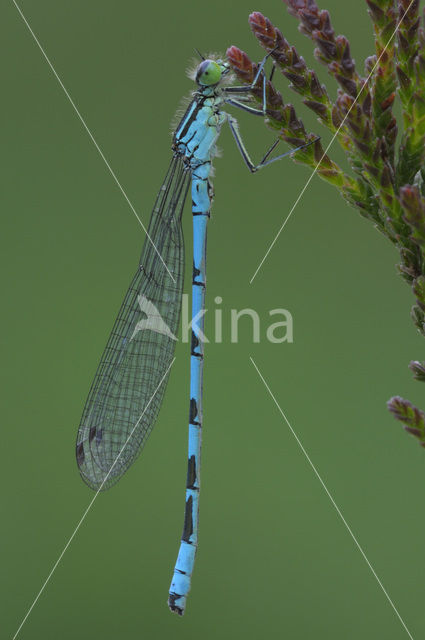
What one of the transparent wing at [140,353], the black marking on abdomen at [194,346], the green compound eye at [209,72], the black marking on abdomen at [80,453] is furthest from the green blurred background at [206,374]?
the green compound eye at [209,72]

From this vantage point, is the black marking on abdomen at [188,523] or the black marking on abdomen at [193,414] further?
the black marking on abdomen at [193,414]

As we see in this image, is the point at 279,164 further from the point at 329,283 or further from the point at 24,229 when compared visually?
the point at 24,229

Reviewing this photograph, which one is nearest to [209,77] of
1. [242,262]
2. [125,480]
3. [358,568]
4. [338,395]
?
[242,262]

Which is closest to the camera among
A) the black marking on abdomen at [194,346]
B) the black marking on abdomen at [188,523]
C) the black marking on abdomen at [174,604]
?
the black marking on abdomen at [174,604]

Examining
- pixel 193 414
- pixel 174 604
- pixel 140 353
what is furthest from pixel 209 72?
pixel 174 604

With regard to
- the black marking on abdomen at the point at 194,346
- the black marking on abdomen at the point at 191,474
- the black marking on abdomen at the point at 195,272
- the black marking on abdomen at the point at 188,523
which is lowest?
the black marking on abdomen at the point at 188,523

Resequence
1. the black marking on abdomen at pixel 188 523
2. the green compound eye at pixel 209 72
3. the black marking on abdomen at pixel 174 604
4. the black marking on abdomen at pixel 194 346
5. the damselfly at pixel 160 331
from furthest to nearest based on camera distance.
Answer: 1. the black marking on abdomen at pixel 194 346
2. the damselfly at pixel 160 331
3. the black marking on abdomen at pixel 188 523
4. the green compound eye at pixel 209 72
5. the black marking on abdomen at pixel 174 604

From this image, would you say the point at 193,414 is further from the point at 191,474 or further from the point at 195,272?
the point at 195,272

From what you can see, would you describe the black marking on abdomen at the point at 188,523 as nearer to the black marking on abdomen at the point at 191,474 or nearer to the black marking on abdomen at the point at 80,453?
the black marking on abdomen at the point at 191,474
